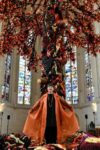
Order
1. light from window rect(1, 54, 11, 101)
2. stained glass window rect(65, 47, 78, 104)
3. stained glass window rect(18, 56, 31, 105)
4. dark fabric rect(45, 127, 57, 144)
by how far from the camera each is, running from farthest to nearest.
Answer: stained glass window rect(65, 47, 78, 104) → stained glass window rect(18, 56, 31, 105) → light from window rect(1, 54, 11, 101) → dark fabric rect(45, 127, 57, 144)

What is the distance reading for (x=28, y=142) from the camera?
270 cm

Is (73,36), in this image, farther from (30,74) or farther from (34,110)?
(30,74)

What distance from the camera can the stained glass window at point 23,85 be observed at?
39.5 feet

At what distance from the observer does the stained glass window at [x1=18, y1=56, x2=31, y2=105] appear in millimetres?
12038

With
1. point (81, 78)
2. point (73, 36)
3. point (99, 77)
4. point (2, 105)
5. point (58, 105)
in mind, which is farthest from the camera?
point (81, 78)

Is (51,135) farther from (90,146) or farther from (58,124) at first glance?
(90,146)

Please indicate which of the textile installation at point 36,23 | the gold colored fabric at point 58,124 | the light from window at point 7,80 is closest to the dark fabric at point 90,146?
the gold colored fabric at point 58,124

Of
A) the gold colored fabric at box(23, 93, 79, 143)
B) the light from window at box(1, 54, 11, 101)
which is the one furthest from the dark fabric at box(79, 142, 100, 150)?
the light from window at box(1, 54, 11, 101)

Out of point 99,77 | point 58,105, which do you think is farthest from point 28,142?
point 99,77

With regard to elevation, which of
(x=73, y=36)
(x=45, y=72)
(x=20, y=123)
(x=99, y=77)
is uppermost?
(x=73, y=36)

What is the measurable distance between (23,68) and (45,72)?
9.65 meters

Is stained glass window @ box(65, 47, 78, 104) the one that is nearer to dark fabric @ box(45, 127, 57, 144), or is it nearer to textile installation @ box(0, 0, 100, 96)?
textile installation @ box(0, 0, 100, 96)

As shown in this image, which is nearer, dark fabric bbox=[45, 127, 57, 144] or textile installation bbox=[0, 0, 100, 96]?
dark fabric bbox=[45, 127, 57, 144]

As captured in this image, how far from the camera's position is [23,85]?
12.3 metres
